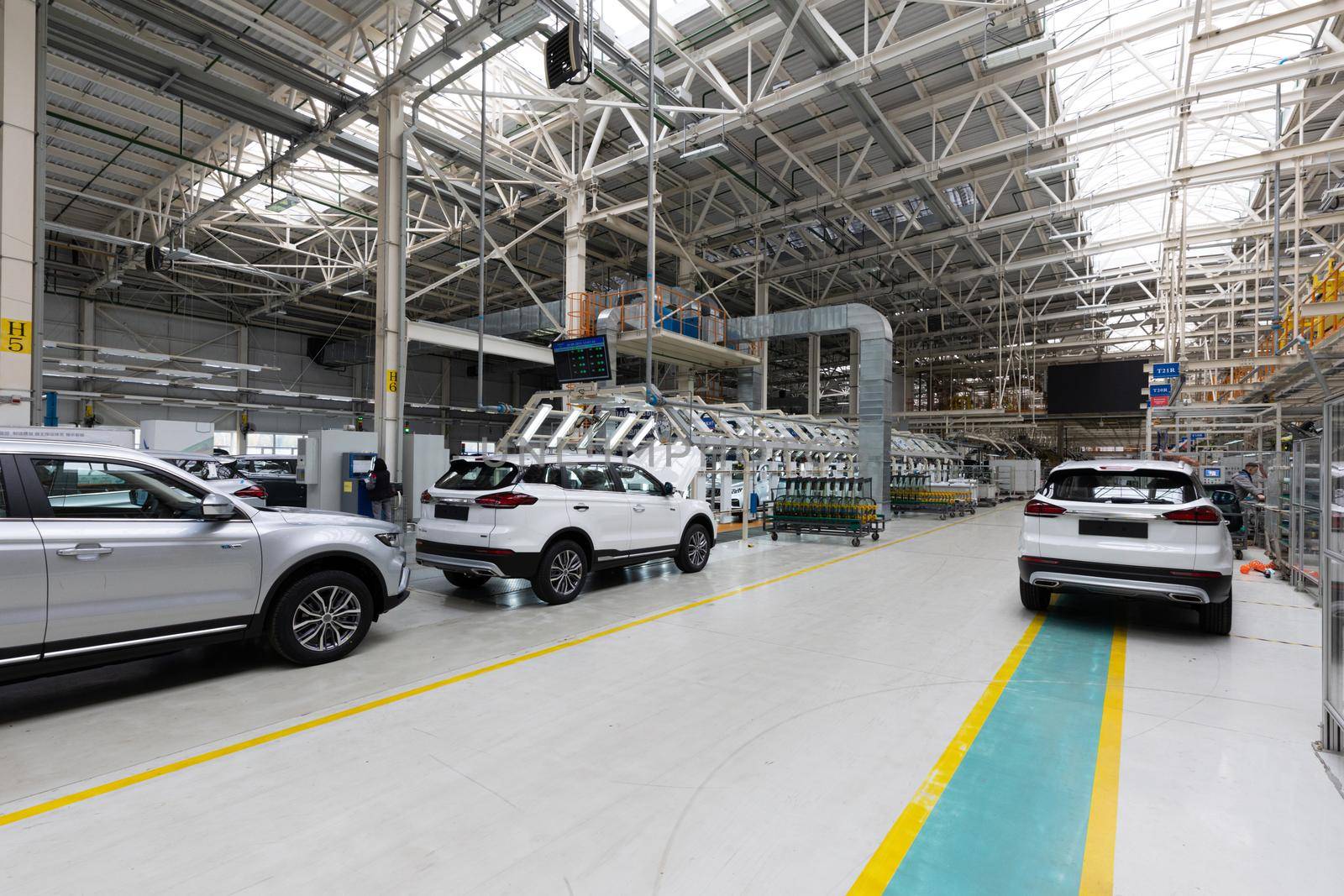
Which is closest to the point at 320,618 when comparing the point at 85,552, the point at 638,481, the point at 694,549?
the point at 85,552

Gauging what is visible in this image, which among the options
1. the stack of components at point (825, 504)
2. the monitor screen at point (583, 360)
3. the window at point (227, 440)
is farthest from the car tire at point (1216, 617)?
the window at point (227, 440)

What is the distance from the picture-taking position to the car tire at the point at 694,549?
8.09 meters

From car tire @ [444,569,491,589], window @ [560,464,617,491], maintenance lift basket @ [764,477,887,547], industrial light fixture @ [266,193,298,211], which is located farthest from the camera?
industrial light fixture @ [266,193,298,211]

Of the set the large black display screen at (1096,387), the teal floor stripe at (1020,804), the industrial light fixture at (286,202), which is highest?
the industrial light fixture at (286,202)

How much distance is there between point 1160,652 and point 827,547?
19.9ft

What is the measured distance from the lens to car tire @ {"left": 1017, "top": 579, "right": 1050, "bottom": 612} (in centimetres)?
622

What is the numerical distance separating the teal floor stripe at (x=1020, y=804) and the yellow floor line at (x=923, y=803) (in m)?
0.03

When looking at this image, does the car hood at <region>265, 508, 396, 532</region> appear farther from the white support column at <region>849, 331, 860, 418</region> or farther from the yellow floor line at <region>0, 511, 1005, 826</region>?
the white support column at <region>849, 331, 860, 418</region>

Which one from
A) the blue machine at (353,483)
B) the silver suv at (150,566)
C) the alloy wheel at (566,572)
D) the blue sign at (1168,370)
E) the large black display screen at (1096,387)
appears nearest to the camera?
the silver suv at (150,566)

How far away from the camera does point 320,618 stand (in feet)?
14.9

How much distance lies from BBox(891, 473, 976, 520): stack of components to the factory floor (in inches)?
489

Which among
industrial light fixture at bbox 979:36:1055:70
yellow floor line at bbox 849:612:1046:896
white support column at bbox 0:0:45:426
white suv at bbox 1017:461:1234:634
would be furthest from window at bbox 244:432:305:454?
yellow floor line at bbox 849:612:1046:896

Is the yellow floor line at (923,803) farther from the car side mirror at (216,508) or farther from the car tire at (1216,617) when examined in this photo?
the car side mirror at (216,508)

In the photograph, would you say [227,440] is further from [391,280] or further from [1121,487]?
[1121,487]
